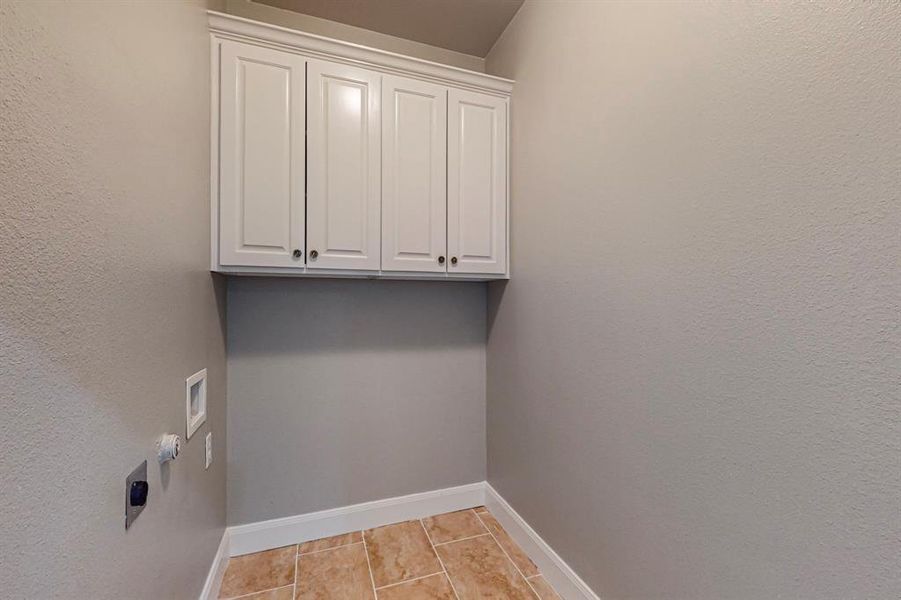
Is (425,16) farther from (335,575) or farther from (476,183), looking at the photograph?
(335,575)

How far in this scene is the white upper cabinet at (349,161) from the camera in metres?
1.48

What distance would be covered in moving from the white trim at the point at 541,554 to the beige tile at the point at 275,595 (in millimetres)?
1074

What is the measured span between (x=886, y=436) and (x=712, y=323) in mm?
366

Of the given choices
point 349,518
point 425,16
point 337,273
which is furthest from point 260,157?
point 349,518

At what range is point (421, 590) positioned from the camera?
1527 mm

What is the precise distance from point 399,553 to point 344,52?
240 centimetres

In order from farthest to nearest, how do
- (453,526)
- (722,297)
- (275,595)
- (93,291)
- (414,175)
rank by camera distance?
(453,526) → (414,175) → (275,595) → (722,297) → (93,291)

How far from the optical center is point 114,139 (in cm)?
77

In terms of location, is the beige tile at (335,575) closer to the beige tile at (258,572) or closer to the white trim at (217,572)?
the beige tile at (258,572)

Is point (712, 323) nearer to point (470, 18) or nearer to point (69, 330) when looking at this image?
point (69, 330)

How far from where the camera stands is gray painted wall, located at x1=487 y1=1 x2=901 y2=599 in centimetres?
68

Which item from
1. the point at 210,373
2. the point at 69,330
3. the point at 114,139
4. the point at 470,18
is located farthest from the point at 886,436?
the point at 470,18

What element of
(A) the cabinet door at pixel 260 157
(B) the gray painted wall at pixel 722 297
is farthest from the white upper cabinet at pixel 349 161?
(B) the gray painted wall at pixel 722 297

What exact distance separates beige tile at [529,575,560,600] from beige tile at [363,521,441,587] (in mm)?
435
